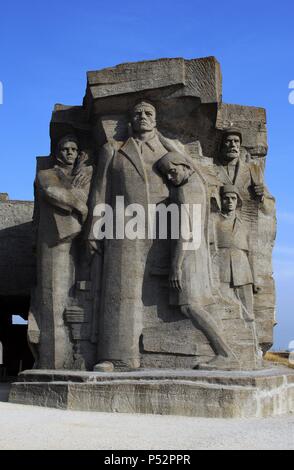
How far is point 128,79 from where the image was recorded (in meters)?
9.02

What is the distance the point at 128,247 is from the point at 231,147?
8.37ft

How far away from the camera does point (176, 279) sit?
27.5 feet

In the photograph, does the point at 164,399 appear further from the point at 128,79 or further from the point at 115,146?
the point at 128,79

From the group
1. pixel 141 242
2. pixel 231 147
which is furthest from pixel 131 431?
pixel 231 147

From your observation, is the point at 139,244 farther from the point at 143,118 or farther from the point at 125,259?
the point at 143,118

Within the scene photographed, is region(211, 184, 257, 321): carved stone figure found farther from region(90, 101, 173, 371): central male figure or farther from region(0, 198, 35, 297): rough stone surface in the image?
region(0, 198, 35, 297): rough stone surface

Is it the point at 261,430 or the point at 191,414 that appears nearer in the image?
the point at 261,430

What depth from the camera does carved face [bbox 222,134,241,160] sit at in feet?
32.7

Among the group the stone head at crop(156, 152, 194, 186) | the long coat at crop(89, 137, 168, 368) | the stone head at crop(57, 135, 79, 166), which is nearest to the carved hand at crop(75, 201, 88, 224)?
the long coat at crop(89, 137, 168, 368)

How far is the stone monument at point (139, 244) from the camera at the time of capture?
8352mm

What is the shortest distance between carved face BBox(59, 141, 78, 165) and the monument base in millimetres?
3151

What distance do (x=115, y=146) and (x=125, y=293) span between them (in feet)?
6.94
